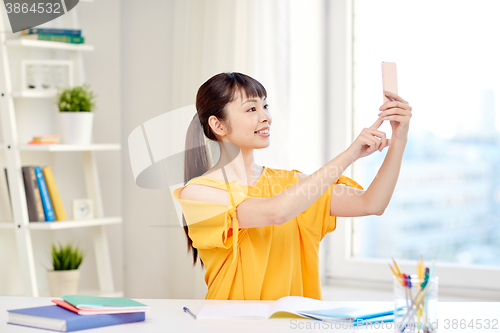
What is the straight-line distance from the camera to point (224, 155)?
1729 mm

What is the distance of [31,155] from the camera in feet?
8.45

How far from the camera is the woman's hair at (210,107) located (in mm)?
1647

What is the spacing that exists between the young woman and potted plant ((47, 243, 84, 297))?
0.98m

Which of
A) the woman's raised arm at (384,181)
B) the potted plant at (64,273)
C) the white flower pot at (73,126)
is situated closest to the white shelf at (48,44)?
the white flower pot at (73,126)

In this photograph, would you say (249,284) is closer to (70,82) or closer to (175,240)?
(175,240)

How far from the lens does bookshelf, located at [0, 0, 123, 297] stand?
7.61 ft

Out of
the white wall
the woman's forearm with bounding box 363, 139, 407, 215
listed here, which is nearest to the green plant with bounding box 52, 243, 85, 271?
the white wall

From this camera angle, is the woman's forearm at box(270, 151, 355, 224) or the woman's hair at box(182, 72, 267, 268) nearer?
the woman's forearm at box(270, 151, 355, 224)

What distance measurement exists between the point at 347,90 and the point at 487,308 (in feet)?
4.43

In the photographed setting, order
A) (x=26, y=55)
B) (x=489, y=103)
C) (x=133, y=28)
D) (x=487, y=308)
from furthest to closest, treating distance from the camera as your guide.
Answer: (x=133, y=28) → (x=26, y=55) → (x=489, y=103) → (x=487, y=308)

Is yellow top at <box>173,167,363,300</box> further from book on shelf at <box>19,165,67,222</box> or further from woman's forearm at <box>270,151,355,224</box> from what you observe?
book on shelf at <box>19,165,67,222</box>

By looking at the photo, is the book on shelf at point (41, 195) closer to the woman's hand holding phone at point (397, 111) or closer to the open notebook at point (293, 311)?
the open notebook at point (293, 311)

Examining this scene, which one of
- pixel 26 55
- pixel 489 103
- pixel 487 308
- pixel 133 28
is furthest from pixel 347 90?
pixel 26 55

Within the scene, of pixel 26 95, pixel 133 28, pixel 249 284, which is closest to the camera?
pixel 249 284
